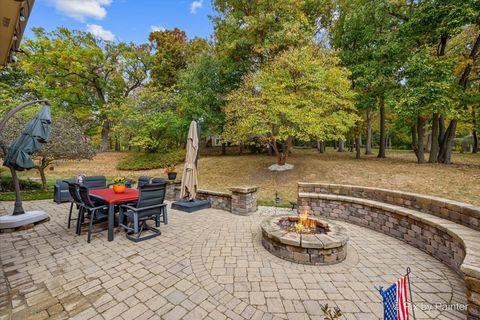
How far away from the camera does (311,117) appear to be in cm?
897

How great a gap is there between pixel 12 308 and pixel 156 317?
1.71 meters

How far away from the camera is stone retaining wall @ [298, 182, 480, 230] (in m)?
3.48

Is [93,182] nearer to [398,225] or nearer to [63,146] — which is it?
[63,146]

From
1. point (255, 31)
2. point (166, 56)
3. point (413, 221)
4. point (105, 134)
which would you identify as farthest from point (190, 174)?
point (105, 134)

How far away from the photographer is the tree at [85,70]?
53.0ft

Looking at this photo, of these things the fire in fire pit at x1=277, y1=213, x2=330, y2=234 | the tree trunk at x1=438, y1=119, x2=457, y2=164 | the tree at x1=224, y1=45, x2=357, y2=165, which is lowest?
the fire in fire pit at x1=277, y1=213, x2=330, y2=234

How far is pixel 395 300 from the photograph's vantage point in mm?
1583

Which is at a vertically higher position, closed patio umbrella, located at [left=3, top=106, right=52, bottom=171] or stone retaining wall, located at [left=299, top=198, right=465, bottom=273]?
closed patio umbrella, located at [left=3, top=106, right=52, bottom=171]

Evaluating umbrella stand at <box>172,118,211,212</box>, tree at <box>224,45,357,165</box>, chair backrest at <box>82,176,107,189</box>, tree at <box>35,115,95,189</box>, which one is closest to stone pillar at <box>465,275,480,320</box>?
umbrella stand at <box>172,118,211,212</box>

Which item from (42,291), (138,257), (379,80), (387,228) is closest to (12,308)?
(42,291)

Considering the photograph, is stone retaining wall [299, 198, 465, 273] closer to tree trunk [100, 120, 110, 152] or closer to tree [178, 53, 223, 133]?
tree [178, 53, 223, 133]

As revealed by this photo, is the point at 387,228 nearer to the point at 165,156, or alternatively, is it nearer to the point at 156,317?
the point at 156,317

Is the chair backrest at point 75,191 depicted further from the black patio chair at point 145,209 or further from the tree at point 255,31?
the tree at point 255,31

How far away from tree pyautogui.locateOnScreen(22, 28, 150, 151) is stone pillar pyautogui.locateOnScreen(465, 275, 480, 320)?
63.8 feet
